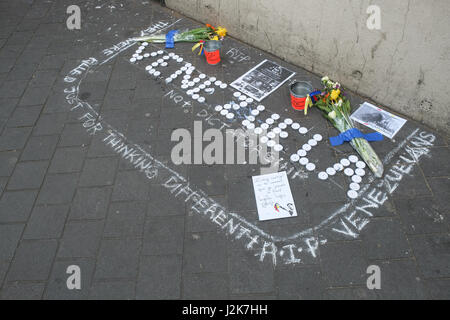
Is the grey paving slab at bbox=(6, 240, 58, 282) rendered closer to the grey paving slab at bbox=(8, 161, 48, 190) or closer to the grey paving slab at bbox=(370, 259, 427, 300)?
the grey paving slab at bbox=(8, 161, 48, 190)

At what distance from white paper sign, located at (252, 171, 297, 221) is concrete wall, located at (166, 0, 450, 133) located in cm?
176

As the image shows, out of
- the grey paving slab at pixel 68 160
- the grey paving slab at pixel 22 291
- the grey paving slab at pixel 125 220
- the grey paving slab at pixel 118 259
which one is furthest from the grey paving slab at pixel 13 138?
the grey paving slab at pixel 118 259

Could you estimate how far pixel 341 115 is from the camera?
4113 millimetres

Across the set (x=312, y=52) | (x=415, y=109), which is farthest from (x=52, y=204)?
(x=415, y=109)

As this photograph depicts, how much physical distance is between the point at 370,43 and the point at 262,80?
1.49 meters

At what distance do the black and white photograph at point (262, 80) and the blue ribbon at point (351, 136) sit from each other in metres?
1.19

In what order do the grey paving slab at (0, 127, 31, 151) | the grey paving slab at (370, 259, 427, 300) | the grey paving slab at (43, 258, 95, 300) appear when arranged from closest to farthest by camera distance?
the grey paving slab at (370, 259, 427, 300)
the grey paving slab at (43, 258, 95, 300)
the grey paving slab at (0, 127, 31, 151)

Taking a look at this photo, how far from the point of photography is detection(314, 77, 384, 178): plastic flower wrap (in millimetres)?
3691

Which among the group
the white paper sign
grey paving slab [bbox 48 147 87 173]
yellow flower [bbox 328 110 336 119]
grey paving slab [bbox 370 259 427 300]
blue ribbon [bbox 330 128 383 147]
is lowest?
grey paving slab [bbox 48 147 87 173]

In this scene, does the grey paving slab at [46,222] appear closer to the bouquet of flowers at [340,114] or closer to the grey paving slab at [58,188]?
the grey paving slab at [58,188]

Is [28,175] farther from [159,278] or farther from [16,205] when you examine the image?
[159,278]

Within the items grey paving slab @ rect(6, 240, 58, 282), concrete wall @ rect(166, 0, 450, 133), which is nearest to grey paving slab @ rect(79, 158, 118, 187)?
grey paving slab @ rect(6, 240, 58, 282)

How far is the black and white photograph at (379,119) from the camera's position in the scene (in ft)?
13.3

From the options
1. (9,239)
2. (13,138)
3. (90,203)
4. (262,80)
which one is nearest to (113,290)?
(90,203)
